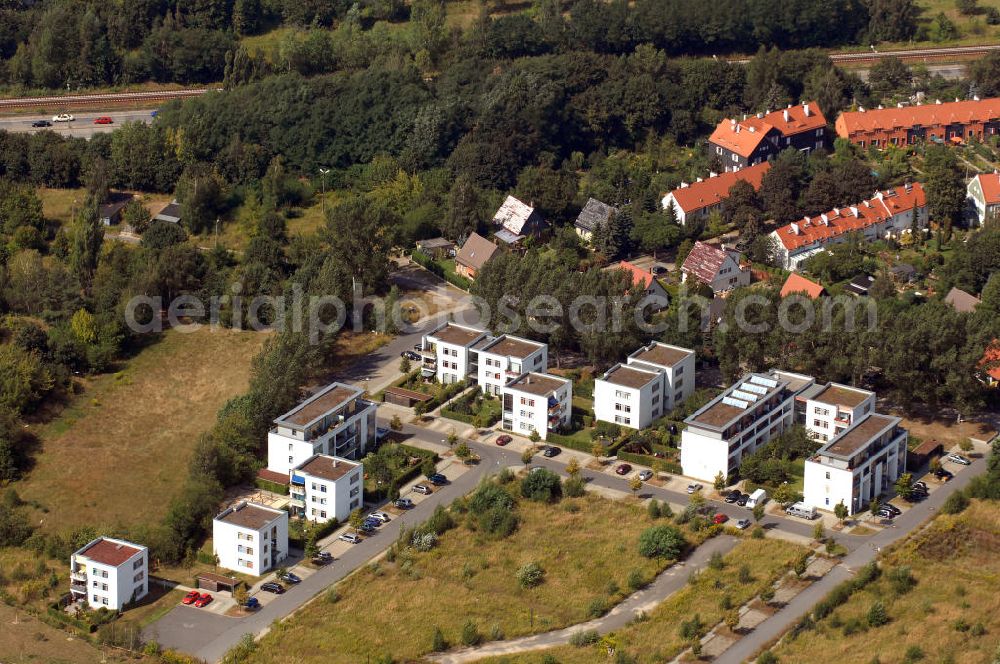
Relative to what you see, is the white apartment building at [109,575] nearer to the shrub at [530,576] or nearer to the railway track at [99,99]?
the shrub at [530,576]

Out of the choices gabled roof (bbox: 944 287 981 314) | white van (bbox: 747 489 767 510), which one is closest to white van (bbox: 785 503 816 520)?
white van (bbox: 747 489 767 510)

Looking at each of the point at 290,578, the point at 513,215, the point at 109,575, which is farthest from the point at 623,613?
the point at 513,215

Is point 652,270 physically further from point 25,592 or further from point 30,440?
point 25,592

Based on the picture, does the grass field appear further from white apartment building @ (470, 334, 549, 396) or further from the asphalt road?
the asphalt road

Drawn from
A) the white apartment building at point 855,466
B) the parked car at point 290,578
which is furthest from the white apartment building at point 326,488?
the white apartment building at point 855,466

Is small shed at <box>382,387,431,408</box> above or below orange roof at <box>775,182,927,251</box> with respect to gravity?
below
